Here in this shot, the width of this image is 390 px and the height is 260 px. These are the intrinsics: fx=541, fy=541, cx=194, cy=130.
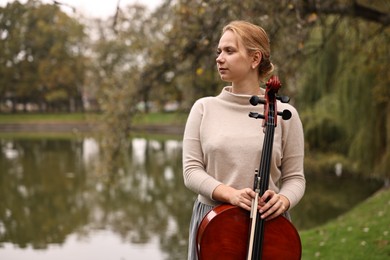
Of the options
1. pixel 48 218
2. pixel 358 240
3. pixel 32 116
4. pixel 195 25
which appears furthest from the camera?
pixel 32 116

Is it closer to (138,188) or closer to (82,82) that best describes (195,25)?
(138,188)

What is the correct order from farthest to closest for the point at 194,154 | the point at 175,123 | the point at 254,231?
1. the point at 175,123
2. the point at 194,154
3. the point at 254,231

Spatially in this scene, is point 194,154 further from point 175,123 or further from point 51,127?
point 51,127

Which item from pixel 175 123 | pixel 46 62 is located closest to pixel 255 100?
pixel 175 123

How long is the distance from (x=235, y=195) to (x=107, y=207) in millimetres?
10154

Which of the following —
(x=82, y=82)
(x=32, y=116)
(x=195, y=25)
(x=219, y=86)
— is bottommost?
(x=32, y=116)

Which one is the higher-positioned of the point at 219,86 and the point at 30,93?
the point at 219,86

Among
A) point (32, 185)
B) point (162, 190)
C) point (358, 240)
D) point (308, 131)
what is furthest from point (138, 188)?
point (358, 240)

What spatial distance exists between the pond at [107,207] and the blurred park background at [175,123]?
0.03 m

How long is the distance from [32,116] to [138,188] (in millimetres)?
30859

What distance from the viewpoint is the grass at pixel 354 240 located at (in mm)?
5191

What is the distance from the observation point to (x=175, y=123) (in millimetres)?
8156

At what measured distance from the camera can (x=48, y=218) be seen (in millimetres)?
10844

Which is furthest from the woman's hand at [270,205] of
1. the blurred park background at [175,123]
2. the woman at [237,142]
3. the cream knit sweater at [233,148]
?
the blurred park background at [175,123]
